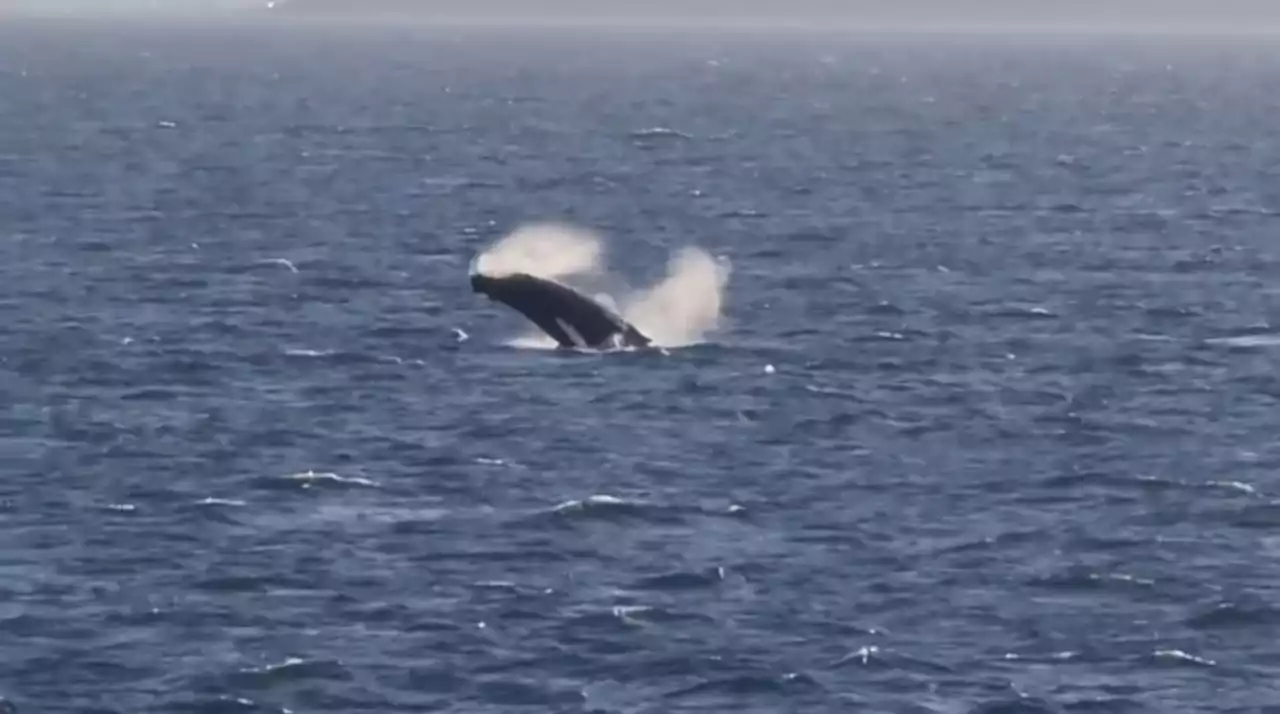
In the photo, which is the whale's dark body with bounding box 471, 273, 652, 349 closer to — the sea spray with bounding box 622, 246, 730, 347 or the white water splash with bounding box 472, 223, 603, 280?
the sea spray with bounding box 622, 246, 730, 347

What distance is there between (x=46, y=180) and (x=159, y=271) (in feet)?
108

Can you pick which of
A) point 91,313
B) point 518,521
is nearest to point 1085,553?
point 518,521

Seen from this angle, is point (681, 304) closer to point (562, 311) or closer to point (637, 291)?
point (637, 291)

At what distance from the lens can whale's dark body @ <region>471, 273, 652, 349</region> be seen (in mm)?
63031

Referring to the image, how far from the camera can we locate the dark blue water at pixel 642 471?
142 feet

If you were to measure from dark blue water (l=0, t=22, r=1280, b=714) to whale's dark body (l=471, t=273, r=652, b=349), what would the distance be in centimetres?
93

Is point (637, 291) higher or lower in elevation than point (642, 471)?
higher

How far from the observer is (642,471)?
187ft

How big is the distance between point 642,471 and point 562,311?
1172 centimetres

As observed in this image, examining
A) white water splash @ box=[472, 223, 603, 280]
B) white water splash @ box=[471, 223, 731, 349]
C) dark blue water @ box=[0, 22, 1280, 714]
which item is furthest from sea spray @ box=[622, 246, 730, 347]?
white water splash @ box=[472, 223, 603, 280]

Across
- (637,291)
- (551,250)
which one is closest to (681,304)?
(637,291)

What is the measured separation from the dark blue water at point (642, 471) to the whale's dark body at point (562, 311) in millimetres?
931

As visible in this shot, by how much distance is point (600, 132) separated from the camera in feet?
561

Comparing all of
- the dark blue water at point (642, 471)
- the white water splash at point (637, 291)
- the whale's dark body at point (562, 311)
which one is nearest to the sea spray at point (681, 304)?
the white water splash at point (637, 291)
